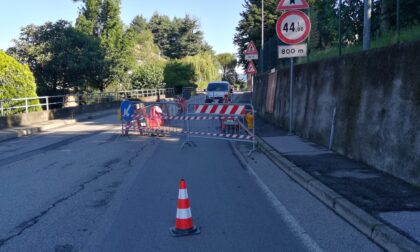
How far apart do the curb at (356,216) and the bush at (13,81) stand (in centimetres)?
1714

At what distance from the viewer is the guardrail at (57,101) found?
20.4 metres

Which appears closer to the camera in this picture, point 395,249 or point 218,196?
point 395,249

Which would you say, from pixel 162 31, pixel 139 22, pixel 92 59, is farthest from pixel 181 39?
pixel 92 59

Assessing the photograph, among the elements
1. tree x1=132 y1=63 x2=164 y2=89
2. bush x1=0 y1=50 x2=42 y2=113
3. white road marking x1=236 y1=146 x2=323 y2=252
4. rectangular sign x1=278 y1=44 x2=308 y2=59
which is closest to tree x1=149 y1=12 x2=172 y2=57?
tree x1=132 y1=63 x2=164 y2=89

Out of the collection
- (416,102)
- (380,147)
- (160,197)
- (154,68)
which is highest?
(154,68)

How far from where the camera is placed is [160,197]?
6.64m

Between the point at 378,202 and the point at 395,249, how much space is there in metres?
1.42

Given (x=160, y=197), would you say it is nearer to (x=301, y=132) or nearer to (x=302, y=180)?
(x=302, y=180)

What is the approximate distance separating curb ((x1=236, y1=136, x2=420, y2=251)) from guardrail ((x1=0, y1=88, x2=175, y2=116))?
619 inches

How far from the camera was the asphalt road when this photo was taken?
4672 millimetres

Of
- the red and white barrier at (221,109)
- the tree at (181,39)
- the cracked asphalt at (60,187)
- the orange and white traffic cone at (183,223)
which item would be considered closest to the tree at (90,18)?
the cracked asphalt at (60,187)

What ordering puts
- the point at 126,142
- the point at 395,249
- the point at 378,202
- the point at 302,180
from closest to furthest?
the point at 395,249, the point at 378,202, the point at 302,180, the point at 126,142

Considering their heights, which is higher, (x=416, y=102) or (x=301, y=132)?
(x=416, y=102)

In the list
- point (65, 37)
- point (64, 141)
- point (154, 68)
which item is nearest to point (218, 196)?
point (64, 141)
